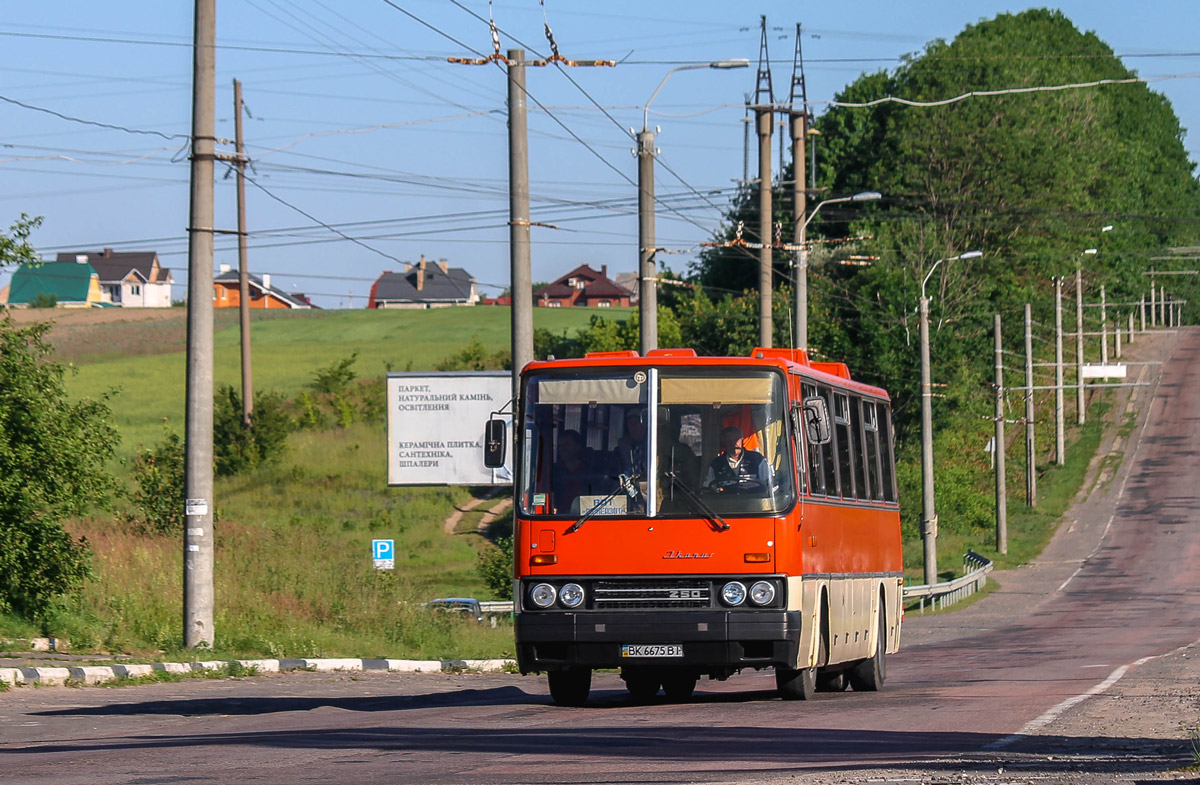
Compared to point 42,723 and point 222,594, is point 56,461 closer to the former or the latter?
point 222,594

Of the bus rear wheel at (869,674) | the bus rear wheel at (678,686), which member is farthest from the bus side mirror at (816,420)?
the bus rear wheel at (869,674)

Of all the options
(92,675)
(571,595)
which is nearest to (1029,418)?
(92,675)

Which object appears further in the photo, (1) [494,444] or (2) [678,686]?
(2) [678,686]

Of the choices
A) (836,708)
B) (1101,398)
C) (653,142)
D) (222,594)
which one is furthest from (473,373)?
(1101,398)

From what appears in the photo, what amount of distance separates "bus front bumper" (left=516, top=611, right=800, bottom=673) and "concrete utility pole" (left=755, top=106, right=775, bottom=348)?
1950 cm

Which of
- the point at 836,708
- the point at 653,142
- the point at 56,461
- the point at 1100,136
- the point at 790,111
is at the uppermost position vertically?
the point at 1100,136

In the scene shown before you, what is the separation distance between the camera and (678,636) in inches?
531

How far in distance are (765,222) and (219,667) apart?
20411mm

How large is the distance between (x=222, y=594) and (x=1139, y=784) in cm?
1625

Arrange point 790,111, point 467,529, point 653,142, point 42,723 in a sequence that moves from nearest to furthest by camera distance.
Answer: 1. point 42,723
2. point 653,142
3. point 790,111
4. point 467,529

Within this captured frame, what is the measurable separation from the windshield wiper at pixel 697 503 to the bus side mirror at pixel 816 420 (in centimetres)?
125

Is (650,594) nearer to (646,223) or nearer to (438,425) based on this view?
(646,223)

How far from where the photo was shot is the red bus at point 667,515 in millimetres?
13547

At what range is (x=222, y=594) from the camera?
22781mm
